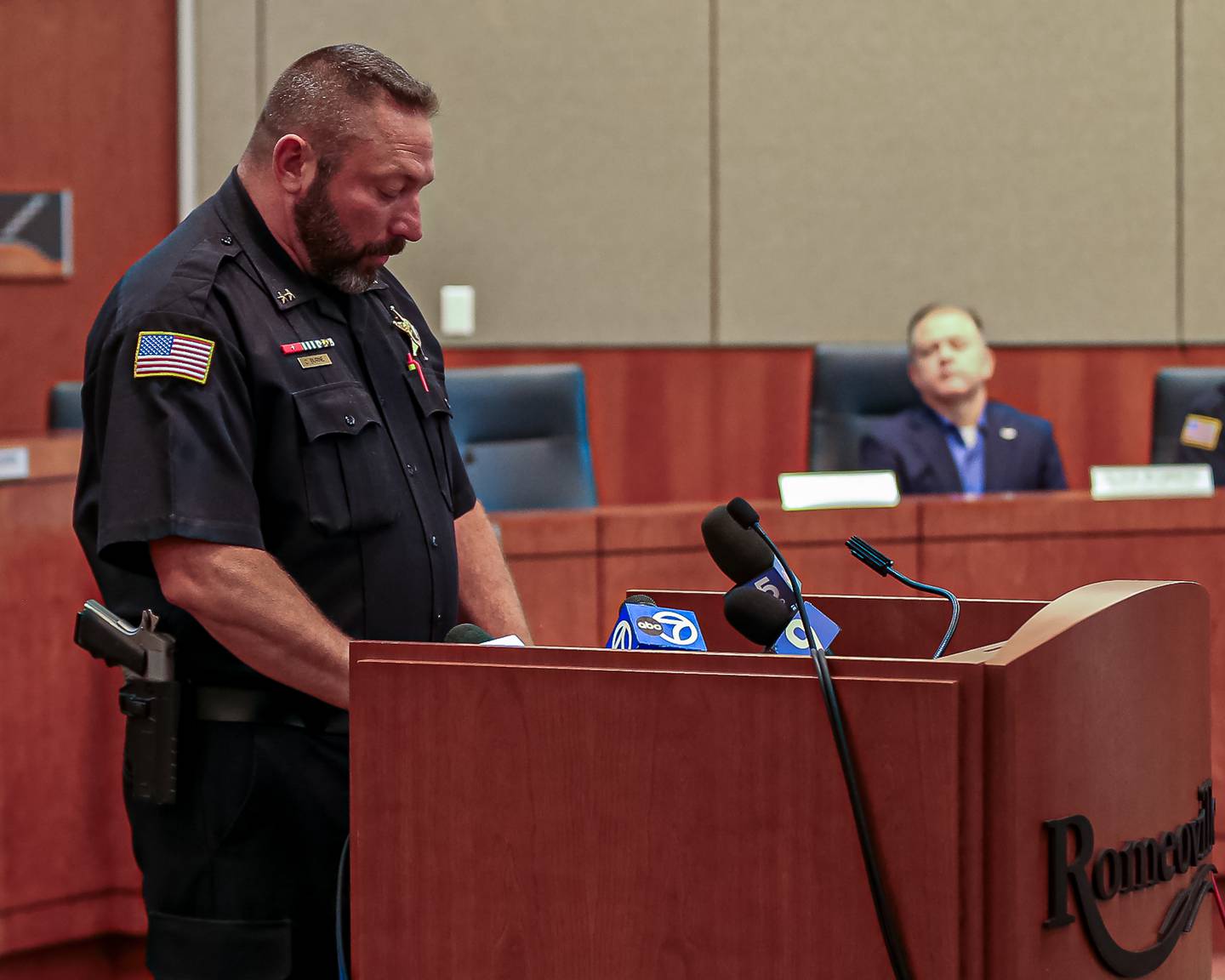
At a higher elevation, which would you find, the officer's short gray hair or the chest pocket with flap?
the officer's short gray hair

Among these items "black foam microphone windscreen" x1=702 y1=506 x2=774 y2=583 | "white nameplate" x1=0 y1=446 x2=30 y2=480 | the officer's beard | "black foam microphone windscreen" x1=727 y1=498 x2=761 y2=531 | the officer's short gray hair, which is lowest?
"black foam microphone windscreen" x1=702 y1=506 x2=774 y2=583

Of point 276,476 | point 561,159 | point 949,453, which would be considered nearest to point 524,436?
point 949,453

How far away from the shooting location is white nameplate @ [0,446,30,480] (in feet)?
8.57

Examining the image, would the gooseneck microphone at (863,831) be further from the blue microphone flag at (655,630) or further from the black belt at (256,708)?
the black belt at (256,708)

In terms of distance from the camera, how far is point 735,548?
1.10 meters

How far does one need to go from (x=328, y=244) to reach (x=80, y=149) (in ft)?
11.7

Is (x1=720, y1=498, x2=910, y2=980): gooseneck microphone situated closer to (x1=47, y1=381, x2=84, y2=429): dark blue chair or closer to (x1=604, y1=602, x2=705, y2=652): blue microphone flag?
(x1=604, y1=602, x2=705, y2=652): blue microphone flag

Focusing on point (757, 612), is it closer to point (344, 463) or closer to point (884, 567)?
point (884, 567)

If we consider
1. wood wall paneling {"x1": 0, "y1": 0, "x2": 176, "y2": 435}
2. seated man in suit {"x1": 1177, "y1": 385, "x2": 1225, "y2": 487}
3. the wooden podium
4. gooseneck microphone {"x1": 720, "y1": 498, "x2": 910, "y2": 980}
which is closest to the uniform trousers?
the wooden podium

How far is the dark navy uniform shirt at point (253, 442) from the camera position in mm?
1323

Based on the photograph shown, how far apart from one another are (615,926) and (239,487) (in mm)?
557

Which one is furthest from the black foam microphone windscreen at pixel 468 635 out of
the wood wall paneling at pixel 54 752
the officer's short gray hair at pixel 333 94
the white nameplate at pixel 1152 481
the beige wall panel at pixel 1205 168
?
the beige wall panel at pixel 1205 168

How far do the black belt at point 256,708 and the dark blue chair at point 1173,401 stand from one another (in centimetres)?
296

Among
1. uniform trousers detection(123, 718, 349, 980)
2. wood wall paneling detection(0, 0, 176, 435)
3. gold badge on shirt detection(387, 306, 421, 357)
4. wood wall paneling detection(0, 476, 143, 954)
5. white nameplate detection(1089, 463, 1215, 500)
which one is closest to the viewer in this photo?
uniform trousers detection(123, 718, 349, 980)
